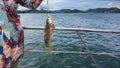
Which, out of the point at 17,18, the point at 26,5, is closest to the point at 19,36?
the point at 17,18

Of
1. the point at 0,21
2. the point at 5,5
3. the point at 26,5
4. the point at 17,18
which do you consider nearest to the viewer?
the point at 0,21

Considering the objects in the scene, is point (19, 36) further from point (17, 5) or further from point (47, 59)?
point (47, 59)

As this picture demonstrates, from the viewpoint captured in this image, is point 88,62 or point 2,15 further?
point 88,62

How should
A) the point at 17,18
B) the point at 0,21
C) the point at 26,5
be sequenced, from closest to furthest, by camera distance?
the point at 0,21, the point at 17,18, the point at 26,5

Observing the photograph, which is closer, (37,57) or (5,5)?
(5,5)

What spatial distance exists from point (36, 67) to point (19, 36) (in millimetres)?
7677

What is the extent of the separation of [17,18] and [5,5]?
22cm

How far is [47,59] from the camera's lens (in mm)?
11250

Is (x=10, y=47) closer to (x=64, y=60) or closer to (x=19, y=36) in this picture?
(x=19, y=36)

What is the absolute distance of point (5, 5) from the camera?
1.81 m

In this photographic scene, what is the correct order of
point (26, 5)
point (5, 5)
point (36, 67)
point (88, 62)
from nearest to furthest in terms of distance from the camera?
point (5, 5) < point (26, 5) < point (36, 67) < point (88, 62)

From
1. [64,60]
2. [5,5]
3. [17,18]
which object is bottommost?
[64,60]

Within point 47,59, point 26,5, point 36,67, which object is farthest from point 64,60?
point 26,5

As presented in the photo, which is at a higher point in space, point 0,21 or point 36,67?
point 0,21
